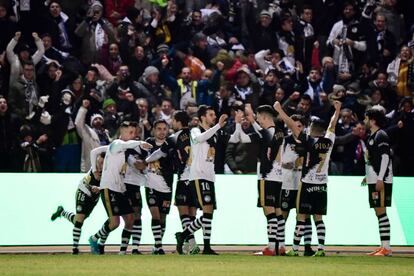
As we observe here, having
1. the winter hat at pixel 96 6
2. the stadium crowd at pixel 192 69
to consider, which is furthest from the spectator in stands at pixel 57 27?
the winter hat at pixel 96 6

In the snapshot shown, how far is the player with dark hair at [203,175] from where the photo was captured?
1980 centimetres

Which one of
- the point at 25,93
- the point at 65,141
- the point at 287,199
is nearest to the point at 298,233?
the point at 287,199

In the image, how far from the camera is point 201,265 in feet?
56.7

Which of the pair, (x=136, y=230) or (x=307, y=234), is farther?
(x=136, y=230)

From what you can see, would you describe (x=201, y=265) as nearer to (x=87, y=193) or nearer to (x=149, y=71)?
(x=87, y=193)

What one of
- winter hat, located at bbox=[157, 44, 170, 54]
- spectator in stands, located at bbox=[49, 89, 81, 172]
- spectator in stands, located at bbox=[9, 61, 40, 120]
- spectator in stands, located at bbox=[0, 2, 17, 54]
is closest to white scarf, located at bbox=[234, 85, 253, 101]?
winter hat, located at bbox=[157, 44, 170, 54]

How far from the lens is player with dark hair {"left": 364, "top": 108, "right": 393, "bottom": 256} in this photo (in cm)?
2058

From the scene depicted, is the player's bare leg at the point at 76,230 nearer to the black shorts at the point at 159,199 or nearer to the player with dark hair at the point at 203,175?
the black shorts at the point at 159,199

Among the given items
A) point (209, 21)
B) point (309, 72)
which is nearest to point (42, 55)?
point (209, 21)

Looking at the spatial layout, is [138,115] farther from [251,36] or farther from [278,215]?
[278,215]

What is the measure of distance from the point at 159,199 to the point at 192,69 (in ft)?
25.2

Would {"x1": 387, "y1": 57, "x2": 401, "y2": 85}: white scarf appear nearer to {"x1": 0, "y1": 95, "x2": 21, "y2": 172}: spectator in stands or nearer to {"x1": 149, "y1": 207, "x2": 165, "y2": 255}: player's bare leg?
{"x1": 0, "y1": 95, "x2": 21, "y2": 172}: spectator in stands

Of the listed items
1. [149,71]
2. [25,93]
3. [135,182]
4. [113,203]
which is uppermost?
[149,71]

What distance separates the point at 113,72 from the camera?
2742cm
